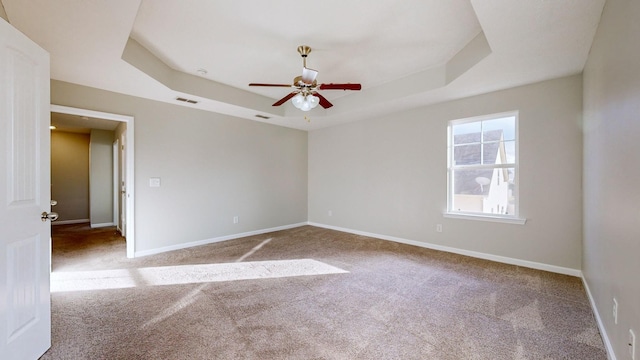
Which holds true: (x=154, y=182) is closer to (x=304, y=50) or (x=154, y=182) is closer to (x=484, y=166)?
(x=304, y=50)

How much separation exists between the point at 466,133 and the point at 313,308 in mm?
3610

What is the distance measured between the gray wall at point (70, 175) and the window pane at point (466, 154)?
9243 mm

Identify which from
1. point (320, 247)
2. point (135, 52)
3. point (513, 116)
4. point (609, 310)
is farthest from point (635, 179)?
point (135, 52)

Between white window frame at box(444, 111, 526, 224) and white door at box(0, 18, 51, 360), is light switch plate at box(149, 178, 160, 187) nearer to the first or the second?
white door at box(0, 18, 51, 360)

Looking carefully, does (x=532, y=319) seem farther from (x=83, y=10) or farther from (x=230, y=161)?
(x=230, y=161)

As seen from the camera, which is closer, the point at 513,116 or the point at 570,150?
the point at 570,150

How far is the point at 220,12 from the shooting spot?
2.47m

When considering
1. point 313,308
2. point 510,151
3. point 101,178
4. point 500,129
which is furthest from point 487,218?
point 101,178

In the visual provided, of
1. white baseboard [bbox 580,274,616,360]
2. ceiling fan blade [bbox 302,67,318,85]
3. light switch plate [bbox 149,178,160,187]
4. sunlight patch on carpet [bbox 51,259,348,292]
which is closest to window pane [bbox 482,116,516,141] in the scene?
white baseboard [bbox 580,274,616,360]

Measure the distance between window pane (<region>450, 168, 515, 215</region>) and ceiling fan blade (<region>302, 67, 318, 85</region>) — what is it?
2909 mm

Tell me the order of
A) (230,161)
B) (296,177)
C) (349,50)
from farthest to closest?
(296,177)
(230,161)
(349,50)

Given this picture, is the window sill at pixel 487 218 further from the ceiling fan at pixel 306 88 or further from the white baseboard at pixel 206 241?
the white baseboard at pixel 206 241

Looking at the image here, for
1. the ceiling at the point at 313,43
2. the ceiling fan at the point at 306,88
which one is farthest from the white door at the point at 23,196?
the ceiling fan at the point at 306,88

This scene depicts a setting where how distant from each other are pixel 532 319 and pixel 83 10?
4508 millimetres
